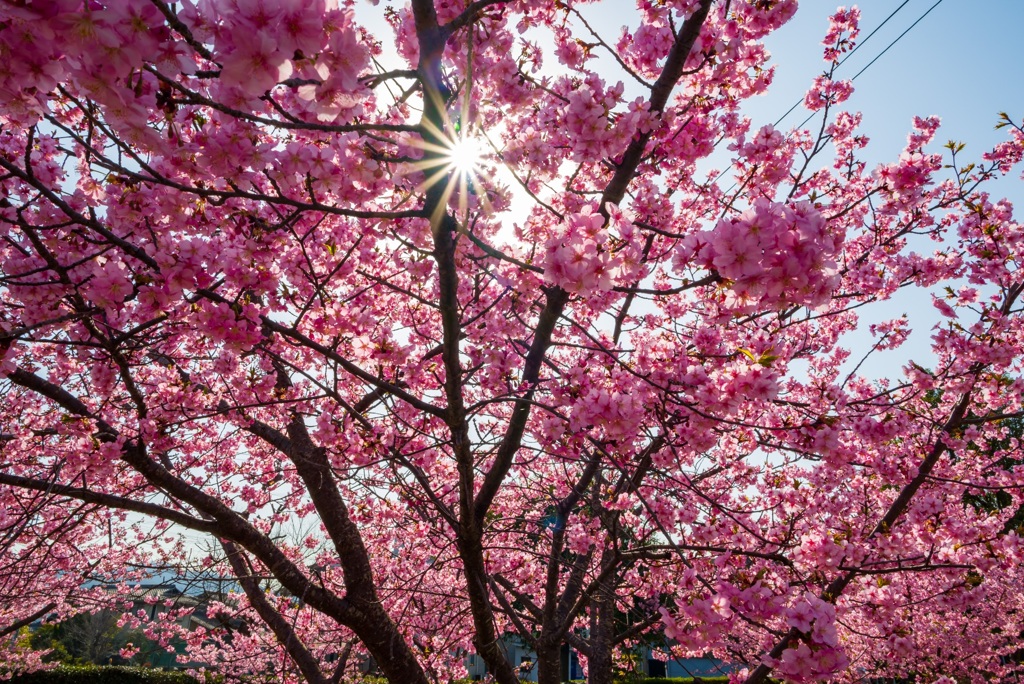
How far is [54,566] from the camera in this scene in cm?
866

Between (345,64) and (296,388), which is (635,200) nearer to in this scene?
(345,64)

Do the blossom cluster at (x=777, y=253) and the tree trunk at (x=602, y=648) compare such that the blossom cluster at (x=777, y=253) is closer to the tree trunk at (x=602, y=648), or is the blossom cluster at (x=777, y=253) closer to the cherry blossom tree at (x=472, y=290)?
the cherry blossom tree at (x=472, y=290)

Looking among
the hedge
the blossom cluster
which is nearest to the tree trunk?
the blossom cluster

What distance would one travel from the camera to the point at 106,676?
1338 cm

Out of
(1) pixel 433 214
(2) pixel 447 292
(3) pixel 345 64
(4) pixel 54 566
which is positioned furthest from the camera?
(4) pixel 54 566

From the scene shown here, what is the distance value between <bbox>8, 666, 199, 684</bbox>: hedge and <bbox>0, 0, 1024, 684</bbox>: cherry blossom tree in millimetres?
10981

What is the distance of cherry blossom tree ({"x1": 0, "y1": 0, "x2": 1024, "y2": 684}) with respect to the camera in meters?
1.82

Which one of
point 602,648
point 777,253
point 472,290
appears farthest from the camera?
point 602,648

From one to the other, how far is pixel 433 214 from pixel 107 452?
3.32m

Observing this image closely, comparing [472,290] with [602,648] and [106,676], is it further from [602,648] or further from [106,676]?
[106,676]

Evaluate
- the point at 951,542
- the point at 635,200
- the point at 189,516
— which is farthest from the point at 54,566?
the point at 951,542

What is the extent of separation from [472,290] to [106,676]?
1614 centimetres

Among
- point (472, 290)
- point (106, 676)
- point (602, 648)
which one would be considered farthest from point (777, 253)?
point (106, 676)

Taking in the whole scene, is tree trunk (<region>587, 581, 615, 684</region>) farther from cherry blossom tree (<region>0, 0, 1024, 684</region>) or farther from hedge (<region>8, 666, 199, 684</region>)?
hedge (<region>8, 666, 199, 684</region>)
